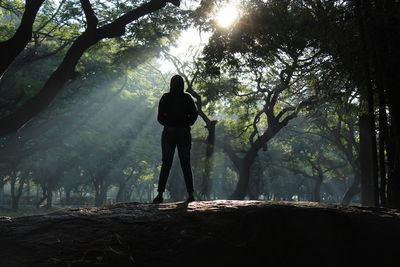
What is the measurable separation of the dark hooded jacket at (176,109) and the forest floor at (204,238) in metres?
1.84

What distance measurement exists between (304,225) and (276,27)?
25.9ft

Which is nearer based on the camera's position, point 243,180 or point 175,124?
point 175,124

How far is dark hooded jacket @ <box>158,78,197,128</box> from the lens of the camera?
6160 millimetres

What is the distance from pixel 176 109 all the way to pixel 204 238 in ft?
8.98

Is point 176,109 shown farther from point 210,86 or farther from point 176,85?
point 210,86

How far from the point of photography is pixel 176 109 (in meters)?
6.15

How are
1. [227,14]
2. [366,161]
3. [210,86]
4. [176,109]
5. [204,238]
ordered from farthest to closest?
[210,86]
[366,161]
[227,14]
[176,109]
[204,238]

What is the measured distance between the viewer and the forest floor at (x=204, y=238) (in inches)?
137

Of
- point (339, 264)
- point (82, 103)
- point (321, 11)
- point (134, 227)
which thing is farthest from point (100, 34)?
point (82, 103)

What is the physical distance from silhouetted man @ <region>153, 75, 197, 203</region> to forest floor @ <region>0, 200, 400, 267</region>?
5.12 ft

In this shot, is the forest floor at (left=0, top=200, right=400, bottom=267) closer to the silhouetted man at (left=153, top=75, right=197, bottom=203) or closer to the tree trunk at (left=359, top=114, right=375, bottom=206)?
the silhouetted man at (left=153, top=75, right=197, bottom=203)

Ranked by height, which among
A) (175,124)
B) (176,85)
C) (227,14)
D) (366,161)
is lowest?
(175,124)

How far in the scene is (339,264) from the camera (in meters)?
3.63

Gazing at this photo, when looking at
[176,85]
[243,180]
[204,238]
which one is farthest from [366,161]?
[204,238]
